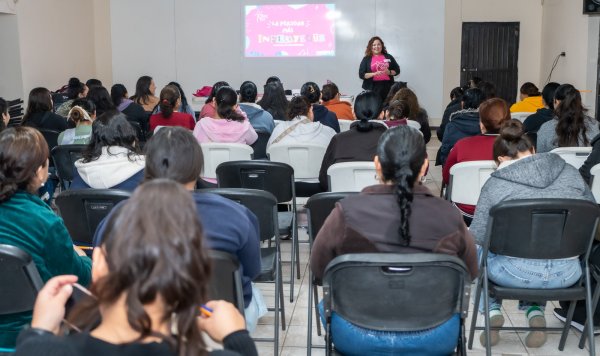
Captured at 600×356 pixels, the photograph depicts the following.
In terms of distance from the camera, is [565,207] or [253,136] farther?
[253,136]

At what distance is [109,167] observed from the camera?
3684 millimetres

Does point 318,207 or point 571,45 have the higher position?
point 571,45

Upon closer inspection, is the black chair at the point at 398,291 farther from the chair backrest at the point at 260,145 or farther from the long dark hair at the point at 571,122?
the chair backrest at the point at 260,145

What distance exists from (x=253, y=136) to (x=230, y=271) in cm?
339

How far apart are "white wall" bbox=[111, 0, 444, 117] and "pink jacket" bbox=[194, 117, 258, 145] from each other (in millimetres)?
6564

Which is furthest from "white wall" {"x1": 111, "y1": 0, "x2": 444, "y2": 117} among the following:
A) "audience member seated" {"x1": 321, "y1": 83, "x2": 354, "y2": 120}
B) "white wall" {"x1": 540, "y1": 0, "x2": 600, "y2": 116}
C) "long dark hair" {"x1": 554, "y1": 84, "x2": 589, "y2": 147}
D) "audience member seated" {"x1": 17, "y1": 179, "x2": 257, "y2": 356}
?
"audience member seated" {"x1": 17, "y1": 179, "x2": 257, "y2": 356}

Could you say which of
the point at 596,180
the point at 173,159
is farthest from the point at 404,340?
the point at 596,180

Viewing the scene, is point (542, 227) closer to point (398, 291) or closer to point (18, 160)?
point (398, 291)

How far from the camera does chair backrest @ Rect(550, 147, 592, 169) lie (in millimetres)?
4438

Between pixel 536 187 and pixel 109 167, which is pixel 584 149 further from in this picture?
pixel 109 167

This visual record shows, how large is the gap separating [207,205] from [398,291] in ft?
2.04

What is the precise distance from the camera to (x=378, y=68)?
31.4ft

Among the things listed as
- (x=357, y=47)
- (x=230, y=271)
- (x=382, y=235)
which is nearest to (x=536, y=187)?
(x=382, y=235)

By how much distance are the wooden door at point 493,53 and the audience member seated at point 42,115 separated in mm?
7237
